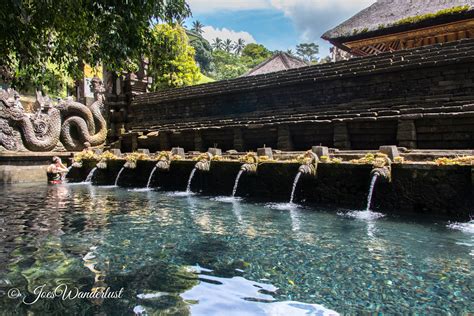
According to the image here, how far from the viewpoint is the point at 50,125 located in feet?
55.0

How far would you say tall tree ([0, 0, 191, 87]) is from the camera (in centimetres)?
531

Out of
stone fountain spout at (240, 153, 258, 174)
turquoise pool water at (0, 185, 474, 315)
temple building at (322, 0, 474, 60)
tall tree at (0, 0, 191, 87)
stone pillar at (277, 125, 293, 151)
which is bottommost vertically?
turquoise pool water at (0, 185, 474, 315)

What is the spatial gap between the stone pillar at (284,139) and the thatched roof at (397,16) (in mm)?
7605

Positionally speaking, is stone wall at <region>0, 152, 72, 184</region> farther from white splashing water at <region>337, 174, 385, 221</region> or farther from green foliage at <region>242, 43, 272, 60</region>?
green foliage at <region>242, 43, 272, 60</region>

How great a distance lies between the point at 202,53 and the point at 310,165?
58.6 m

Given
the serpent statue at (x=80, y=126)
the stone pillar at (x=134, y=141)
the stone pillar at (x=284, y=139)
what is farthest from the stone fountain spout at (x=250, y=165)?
the serpent statue at (x=80, y=126)

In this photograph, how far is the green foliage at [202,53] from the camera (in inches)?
2468

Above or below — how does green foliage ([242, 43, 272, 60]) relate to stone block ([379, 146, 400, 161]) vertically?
above

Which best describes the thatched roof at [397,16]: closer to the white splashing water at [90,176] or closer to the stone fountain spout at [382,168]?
the stone fountain spout at [382,168]

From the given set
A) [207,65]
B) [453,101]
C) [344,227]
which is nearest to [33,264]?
[344,227]

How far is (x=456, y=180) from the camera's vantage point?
6449 mm

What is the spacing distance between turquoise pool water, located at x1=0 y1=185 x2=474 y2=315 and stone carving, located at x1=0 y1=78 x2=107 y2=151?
981cm

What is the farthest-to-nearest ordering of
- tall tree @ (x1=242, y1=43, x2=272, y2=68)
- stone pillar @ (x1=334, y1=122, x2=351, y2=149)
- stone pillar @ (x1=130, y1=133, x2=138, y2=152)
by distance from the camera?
tall tree @ (x1=242, y1=43, x2=272, y2=68), stone pillar @ (x1=130, y1=133, x2=138, y2=152), stone pillar @ (x1=334, y1=122, x2=351, y2=149)

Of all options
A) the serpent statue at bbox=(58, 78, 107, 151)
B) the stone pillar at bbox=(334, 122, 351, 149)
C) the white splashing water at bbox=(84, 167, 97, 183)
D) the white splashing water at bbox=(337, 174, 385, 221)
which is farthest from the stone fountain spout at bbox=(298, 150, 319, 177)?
the serpent statue at bbox=(58, 78, 107, 151)
